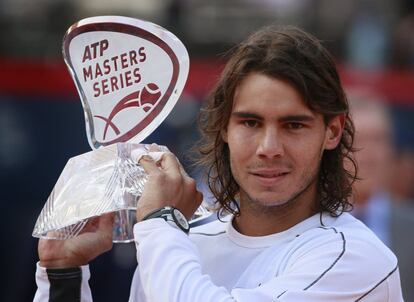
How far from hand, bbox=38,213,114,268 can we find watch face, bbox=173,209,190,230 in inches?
13.7

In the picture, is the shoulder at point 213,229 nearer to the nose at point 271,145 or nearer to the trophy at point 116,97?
the trophy at point 116,97

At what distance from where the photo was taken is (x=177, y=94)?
3318mm

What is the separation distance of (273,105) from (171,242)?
0.47 m

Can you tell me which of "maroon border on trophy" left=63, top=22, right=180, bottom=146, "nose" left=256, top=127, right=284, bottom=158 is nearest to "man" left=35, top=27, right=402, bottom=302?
"nose" left=256, top=127, right=284, bottom=158

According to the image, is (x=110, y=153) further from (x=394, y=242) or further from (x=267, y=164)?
(x=394, y=242)

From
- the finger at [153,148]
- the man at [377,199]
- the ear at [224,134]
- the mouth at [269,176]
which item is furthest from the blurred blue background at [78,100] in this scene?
the mouth at [269,176]

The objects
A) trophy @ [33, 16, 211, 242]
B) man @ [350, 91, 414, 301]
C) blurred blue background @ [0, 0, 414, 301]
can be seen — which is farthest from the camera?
blurred blue background @ [0, 0, 414, 301]

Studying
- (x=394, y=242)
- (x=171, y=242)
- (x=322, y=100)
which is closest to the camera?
(x=171, y=242)

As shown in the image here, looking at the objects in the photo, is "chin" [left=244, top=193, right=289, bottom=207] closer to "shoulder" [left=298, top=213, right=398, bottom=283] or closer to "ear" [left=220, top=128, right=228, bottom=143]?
"shoulder" [left=298, top=213, right=398, bottom=283]

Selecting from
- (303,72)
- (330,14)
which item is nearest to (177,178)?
(303,72)

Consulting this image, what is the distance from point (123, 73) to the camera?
10.8 feet

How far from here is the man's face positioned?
3.01m

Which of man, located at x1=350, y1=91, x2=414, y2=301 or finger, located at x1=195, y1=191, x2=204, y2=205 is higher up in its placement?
finger, located at x1=195, y1=191, x2=204, y2=205

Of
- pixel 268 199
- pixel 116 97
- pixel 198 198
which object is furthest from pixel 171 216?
pixel 116 97
